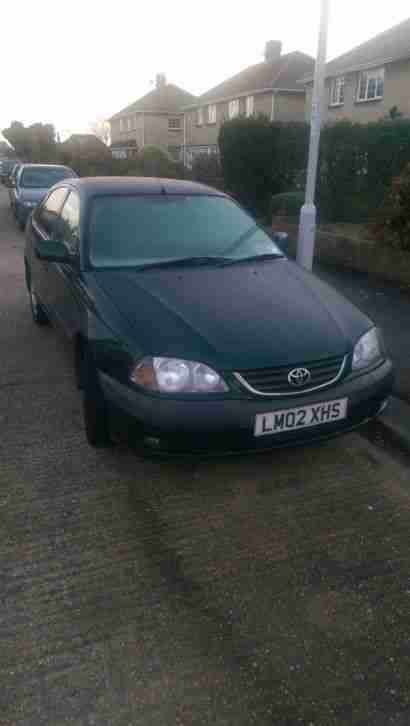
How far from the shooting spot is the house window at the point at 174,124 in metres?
53.2

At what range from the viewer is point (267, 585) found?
8.91 ft

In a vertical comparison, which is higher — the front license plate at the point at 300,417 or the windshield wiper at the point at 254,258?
the windshield wiper at the point at 254,258

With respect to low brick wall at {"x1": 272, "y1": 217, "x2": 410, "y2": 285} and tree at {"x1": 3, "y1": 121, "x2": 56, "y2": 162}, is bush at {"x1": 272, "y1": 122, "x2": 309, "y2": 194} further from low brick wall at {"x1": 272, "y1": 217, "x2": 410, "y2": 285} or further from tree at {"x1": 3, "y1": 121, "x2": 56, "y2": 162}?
tree at {"x1": 3, "y1": 121, "x2": 56, "y2": 162}

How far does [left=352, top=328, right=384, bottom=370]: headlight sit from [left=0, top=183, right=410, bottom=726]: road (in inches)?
28.6

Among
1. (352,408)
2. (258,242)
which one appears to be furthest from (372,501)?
(258,242)

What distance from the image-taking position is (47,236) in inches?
213

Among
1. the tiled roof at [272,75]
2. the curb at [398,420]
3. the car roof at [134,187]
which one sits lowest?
the curb at [398,420]

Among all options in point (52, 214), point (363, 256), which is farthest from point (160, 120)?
point (52, 214)

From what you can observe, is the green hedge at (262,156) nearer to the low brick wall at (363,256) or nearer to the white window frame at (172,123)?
the low brick wall at (363,256)

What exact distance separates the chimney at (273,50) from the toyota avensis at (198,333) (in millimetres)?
41319

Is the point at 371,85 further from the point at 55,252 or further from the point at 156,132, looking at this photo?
the point at 156,132

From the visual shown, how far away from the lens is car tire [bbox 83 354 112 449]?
11.4 feet

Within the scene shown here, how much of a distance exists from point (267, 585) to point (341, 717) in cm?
70

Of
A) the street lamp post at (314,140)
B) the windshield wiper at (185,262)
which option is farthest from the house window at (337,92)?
the windshield wiper at (185,262)
